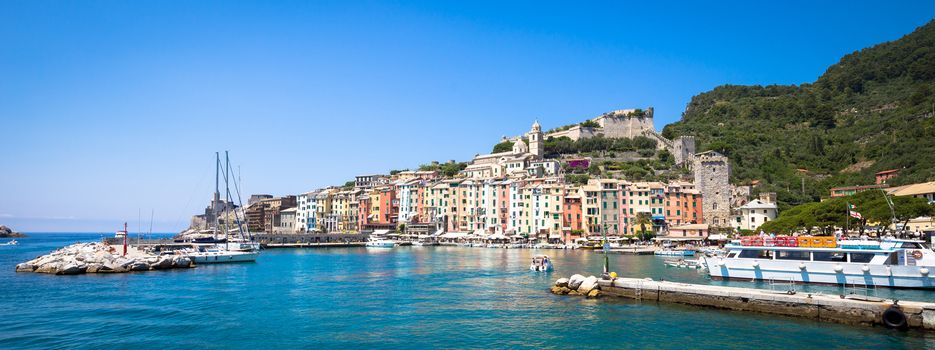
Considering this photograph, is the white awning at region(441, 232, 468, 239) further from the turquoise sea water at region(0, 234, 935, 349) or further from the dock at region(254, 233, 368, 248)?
the turquoise sea water at region(0, 234, 935, 349)

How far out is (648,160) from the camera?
10975 cm

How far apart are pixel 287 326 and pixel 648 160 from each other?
3728 inches

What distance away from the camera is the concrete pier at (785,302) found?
68.8ft

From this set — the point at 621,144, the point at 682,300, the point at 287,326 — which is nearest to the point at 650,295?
the point at 682,300

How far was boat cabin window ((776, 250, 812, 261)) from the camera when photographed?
32688 mm

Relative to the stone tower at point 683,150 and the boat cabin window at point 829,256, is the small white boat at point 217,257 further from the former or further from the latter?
the stone tower at point 683,150

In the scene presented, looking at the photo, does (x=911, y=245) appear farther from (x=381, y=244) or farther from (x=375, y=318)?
(x=381, y=244)

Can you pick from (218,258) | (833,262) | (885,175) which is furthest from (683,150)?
(218,258)

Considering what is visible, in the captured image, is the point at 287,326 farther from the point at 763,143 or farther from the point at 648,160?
the point at 763,143

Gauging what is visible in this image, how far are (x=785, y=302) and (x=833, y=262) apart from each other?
997 cm

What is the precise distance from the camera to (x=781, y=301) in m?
23.9

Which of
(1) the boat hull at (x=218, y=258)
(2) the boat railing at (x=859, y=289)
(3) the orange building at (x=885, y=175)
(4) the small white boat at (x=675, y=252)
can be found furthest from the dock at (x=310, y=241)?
(3) the orange building at (x=885, y=175)

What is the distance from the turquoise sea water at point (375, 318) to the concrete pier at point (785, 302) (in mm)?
565

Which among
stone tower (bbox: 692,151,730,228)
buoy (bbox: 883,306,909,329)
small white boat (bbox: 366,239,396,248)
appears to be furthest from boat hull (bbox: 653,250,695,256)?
buoy (bbox: 883,306,909,329)
